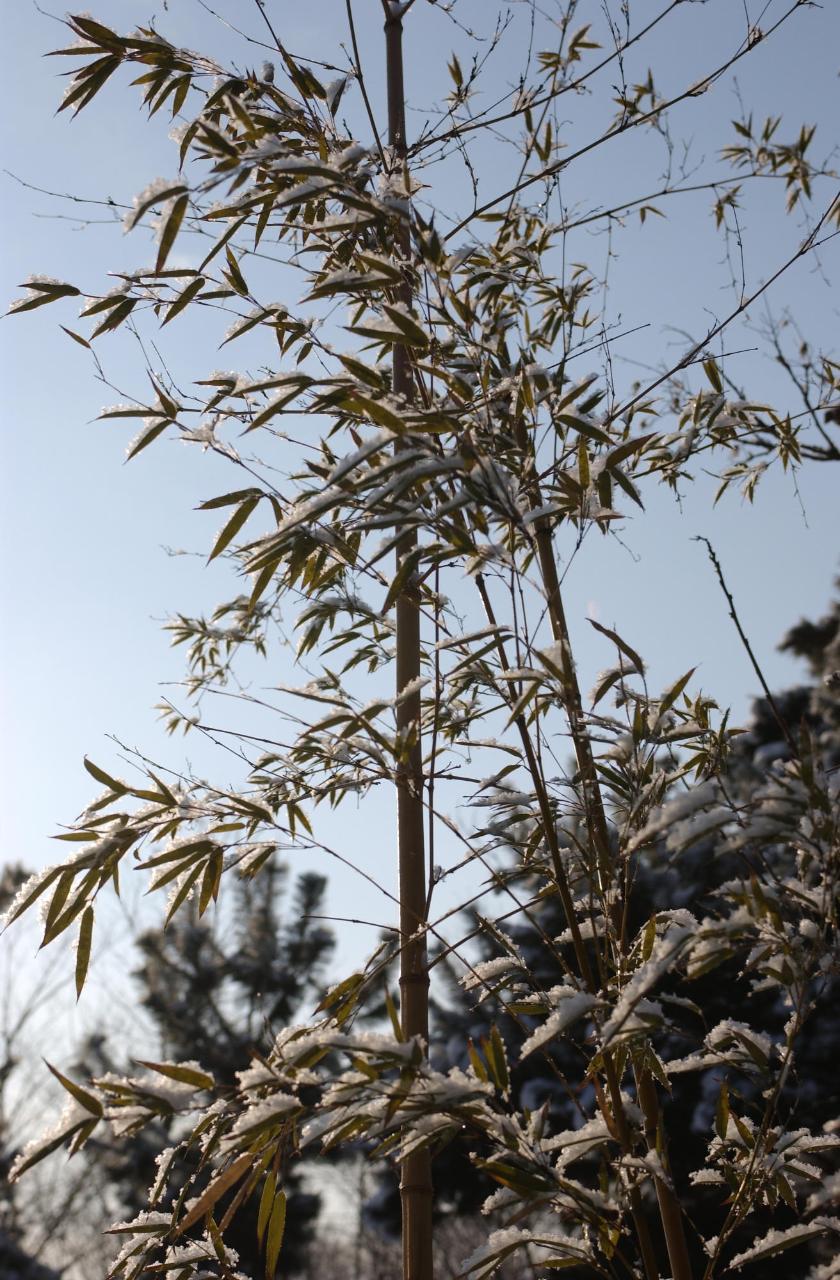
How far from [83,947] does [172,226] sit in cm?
104

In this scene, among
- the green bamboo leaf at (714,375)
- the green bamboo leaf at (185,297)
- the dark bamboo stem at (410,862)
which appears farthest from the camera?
the green bamboo leaf at (714,375)

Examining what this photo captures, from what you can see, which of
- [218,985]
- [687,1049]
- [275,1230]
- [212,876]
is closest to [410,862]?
[212,876]

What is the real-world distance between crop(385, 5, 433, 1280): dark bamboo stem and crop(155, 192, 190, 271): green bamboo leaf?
33 cm

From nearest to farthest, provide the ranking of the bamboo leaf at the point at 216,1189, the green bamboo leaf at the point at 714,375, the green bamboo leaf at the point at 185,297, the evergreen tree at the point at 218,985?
the bamboo leaf at the point at 216,1189 → the green bamboo leaf at the point at 185,297 → the green bamboo leaf at the point at 714,375 → the evergreen tree at the point at 218,985

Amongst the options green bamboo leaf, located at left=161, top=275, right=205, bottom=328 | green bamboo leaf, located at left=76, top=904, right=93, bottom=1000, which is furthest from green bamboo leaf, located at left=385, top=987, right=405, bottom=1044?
green bamboo leaf, located at left=161, top=275, right=205, bottom=328

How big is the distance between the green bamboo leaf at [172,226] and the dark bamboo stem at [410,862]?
13.0 inches

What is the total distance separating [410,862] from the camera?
1575mm

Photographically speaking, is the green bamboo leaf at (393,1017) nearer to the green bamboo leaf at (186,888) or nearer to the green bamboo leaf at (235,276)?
the green bamboo leaf at (186,888)

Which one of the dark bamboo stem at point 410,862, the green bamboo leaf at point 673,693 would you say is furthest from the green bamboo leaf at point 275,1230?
the green bamboo leaf at point 673,693

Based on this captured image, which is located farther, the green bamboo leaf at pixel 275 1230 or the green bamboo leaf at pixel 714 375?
the green bamboo leaf at pixel 714 375

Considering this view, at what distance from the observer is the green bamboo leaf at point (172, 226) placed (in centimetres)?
131

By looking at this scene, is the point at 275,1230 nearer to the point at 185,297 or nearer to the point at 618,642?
the point at 618,642

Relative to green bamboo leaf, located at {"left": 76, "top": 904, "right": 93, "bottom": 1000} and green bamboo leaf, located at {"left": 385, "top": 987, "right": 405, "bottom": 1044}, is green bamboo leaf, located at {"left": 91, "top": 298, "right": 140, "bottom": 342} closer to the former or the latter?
green bamboo leaf, located at {"left": 76, "top": 904, "right": 93, "bottom": 1000}

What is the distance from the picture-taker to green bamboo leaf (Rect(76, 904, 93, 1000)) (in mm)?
1437
